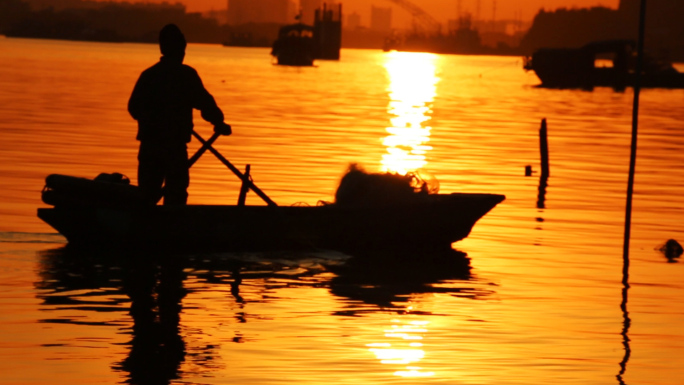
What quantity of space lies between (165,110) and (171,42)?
2.21ft

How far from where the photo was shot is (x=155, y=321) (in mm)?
9969

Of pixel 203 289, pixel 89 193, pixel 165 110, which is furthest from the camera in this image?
pixel 165 110

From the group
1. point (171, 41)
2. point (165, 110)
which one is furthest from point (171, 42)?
point (165, 110)

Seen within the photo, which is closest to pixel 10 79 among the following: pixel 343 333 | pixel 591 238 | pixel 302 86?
pixel 302 86

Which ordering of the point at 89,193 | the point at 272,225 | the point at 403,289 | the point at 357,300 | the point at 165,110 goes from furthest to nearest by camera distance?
1. the point at 272,225
2. the point at 165,110
3. the point at 89,193
4. the point at 403,289
5. the point at 357,300

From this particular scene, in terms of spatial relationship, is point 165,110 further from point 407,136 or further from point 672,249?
point 407,136

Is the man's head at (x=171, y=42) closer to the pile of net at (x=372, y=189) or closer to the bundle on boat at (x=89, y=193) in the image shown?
the bundle on boat at (x=89, y=193)

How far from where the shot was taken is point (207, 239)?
1312cm

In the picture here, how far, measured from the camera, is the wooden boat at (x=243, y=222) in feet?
41.4

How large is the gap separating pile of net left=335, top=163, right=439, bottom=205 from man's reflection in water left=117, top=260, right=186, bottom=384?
2313 mm

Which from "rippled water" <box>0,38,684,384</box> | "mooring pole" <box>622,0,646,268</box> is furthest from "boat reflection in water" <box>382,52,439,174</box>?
"mooring pole" <box>622,0,646,268</box>

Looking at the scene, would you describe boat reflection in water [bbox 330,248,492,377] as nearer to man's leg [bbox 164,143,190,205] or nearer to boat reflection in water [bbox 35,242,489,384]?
boat reflection in water [bbox 35,242,489,384]

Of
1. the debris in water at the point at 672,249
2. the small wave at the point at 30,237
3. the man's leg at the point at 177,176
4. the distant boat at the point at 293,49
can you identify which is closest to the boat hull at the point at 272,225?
the man's leg at the point at 177,176

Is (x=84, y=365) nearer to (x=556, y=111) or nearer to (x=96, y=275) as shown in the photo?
(x=96, y=275)
